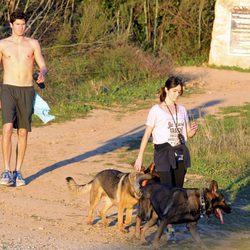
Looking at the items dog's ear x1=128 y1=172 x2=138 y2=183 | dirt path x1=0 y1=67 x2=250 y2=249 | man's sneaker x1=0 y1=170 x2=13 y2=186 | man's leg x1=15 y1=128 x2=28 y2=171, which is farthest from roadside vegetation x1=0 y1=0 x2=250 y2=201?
dog's ear x1=128 y1=172 x2=138 y2=183

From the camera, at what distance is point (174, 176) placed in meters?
8.60

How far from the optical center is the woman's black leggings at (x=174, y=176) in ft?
28.0

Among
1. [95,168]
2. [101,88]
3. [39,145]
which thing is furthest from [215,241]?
[101,88]

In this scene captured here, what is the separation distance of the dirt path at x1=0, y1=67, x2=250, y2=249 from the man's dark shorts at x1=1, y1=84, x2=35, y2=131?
0.88m

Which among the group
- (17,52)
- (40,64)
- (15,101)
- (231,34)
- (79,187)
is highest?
(17,52)

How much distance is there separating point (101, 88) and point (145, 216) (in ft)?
32.6

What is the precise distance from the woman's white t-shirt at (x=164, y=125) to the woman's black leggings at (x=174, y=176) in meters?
0.27

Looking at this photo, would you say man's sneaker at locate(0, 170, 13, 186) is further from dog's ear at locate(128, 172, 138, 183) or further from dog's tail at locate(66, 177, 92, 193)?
dog's ear at locate(128, 172, 138, 183)

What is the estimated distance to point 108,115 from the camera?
53.0ft

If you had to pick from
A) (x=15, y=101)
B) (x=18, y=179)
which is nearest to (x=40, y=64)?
(x=15, y=101)

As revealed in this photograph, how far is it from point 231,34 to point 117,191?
603 inches

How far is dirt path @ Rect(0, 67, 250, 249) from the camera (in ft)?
27.0

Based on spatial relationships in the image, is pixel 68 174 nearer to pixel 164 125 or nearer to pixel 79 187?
pixel 79 187

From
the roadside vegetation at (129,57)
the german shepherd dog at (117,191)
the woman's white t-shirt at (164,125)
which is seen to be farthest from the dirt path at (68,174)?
the woman's white t-shirt at (164,125)
